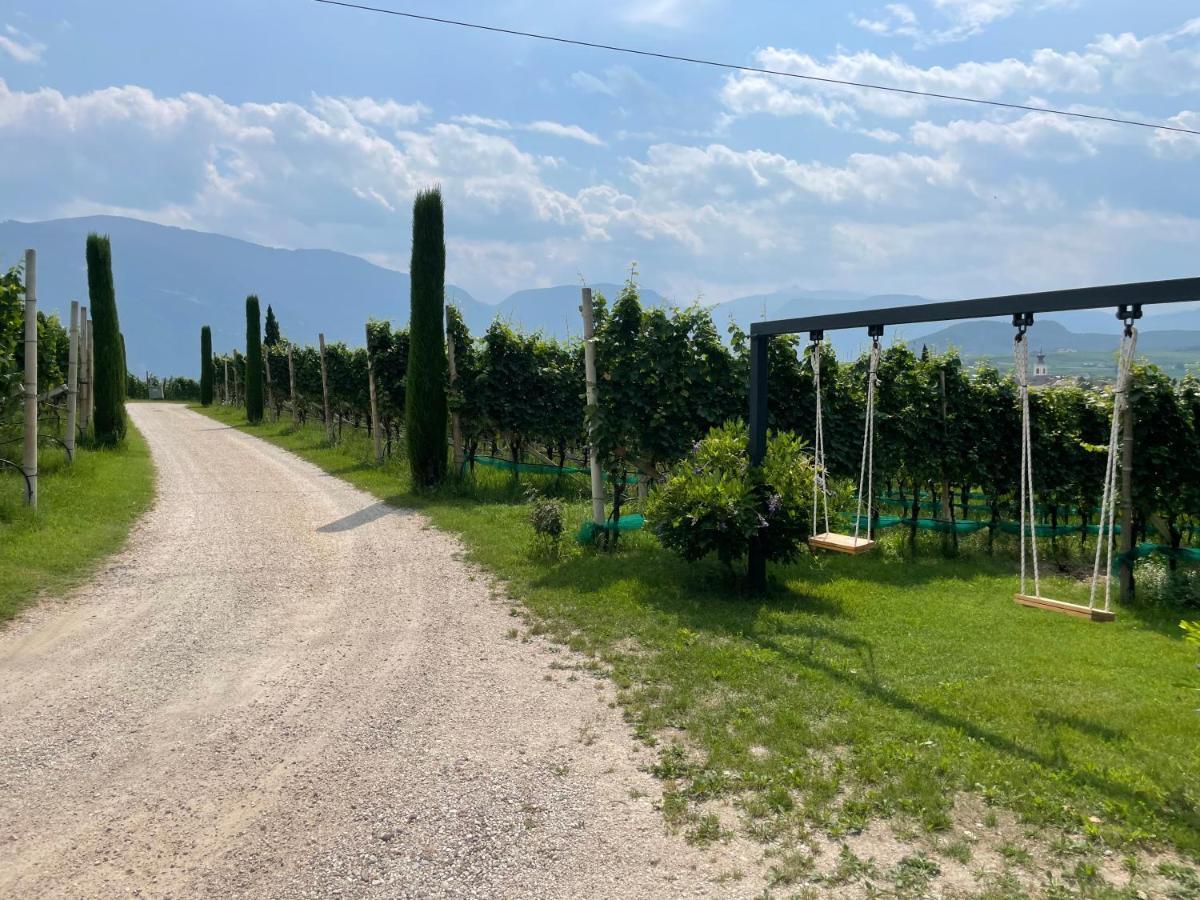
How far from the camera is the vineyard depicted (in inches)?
356

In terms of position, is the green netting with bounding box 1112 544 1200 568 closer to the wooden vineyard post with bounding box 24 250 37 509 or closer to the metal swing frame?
the metal swing frame

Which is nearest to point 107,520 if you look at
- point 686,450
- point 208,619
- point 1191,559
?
point 208,619

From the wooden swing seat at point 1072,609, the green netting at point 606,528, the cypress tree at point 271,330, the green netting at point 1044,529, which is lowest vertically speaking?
the green netting at point 1044,529

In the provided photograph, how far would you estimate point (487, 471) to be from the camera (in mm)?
15508

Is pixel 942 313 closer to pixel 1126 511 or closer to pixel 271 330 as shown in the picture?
pixel 1126 511

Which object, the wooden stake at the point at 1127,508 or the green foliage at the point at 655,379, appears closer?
the wooden stake at the point at 1127,508

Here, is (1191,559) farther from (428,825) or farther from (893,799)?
(428,825)

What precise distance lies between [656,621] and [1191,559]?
276 inches

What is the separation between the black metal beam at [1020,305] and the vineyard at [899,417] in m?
1.48

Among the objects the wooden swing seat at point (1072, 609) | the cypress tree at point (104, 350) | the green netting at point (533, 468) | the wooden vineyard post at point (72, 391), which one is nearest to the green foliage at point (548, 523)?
the wooden swing seat at point (1072, 609)

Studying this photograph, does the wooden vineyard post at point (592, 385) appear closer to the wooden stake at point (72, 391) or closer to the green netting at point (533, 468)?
the green netting at point (533, 468)

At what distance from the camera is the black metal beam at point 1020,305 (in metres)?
4.71

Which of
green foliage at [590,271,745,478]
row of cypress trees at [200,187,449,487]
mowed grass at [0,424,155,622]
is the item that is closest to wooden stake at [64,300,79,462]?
mowed grass at [0,424,155,622]

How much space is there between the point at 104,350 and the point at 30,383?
9.98 meters
